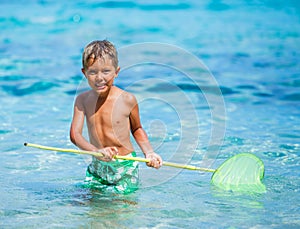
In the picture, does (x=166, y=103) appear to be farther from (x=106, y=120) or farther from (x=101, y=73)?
(x=101, y=73)

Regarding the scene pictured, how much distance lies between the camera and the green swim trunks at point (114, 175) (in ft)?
13.5

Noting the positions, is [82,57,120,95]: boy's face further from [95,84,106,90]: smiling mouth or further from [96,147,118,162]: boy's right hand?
[96,147,118,162]: boy's right hand

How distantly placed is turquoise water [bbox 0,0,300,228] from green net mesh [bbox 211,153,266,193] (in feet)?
0.39

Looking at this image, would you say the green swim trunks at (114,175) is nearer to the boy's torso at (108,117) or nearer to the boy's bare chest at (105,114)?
the boy's torso at (108,117)

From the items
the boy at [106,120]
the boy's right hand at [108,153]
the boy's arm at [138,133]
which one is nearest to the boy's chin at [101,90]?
the boy at [106,120]

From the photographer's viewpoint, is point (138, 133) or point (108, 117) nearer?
point (108, 117)

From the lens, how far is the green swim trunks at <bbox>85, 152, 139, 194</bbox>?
412cm

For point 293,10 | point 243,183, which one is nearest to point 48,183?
point 243,183

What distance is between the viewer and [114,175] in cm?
414

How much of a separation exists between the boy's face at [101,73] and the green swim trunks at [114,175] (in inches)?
21.0

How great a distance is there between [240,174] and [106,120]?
3.78 ft

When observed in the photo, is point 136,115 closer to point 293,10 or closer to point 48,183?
point 48,183

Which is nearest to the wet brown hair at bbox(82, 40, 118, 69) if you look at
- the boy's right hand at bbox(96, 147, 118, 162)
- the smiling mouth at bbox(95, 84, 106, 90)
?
the smiling mouth at bbox(95, 84, 106, 90)

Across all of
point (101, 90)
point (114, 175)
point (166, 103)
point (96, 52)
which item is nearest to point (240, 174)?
point (114, 175)
